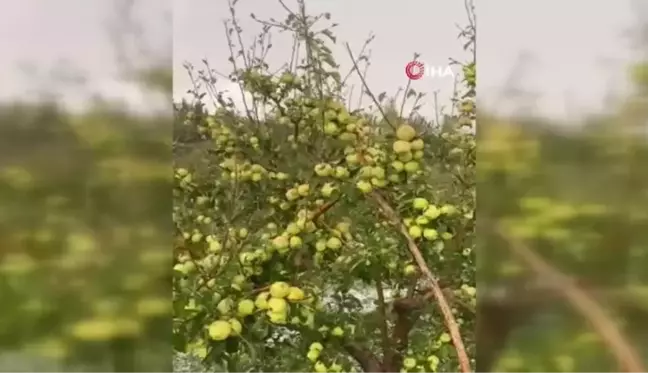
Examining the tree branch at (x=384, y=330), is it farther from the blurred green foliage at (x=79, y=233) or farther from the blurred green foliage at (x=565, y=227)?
the blurred green foliage at (x=79, y=233)

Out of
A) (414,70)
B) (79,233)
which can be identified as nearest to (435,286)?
(414,70)

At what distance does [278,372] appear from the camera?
113cm

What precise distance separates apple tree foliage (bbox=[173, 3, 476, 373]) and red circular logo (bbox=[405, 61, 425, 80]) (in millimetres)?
26

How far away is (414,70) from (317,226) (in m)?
0.26

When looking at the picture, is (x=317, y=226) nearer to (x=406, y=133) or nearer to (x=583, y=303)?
(x=406, y=133)

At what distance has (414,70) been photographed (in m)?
1.10

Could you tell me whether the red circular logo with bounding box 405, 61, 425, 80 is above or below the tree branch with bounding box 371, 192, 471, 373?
above

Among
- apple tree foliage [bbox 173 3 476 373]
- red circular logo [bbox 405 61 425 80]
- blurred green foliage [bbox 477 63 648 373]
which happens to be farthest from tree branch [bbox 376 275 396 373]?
red circular logo [bbox 405 61 425 80]

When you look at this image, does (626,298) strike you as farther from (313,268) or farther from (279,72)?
(279,72)

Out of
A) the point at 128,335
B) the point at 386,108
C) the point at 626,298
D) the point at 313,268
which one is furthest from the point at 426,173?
the point at 128,335

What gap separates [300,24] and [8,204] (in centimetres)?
46

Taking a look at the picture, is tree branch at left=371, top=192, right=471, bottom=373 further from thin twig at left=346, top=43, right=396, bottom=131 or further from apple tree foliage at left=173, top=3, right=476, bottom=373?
thin twig at left=346, top=43, right=396, bottom=131

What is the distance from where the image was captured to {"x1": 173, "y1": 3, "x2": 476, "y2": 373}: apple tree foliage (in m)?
1.11

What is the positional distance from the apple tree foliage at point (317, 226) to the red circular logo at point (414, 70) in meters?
0.03
